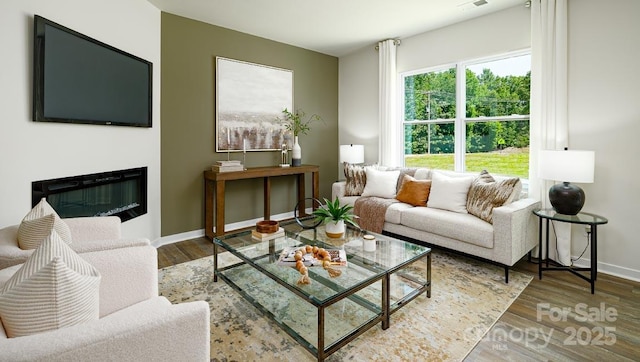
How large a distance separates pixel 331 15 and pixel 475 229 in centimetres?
277

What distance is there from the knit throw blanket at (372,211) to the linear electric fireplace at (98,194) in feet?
7.82

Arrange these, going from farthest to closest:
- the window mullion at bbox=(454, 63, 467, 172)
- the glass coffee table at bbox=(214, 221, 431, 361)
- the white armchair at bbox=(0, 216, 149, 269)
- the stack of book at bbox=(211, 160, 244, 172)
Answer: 1. the window mullion at bbox=(454, 63, 467, 172)
2. the stack of book at bbox=(211, 160, 244, 172)
3. the glass coffee table at bbox=(214, 221, 431, 361)
4. the white armchair at bbox=(0, 216, 149, 269)

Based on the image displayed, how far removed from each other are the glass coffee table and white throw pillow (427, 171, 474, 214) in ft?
2.75

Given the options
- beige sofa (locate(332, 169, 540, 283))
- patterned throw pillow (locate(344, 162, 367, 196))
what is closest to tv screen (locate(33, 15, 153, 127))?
patterned throw pillow (locate(344, 162, 367, 196))

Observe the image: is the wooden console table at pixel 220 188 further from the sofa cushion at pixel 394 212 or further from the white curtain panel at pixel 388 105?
the sofa cushion at pixel 394 212

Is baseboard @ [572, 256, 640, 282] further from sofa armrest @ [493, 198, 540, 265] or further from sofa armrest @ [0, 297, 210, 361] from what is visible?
sofa armrest @ [0, 297, 210, 361]

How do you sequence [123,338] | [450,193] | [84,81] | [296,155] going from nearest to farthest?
[123,338]
[84,81]
[450,193]
[296,155]

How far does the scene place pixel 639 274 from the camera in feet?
9.01

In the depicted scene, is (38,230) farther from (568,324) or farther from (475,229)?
(568,324)

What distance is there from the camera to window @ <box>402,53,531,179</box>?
11.6 feet

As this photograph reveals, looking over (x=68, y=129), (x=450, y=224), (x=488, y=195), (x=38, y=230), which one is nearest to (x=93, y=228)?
(x=38, y=230)

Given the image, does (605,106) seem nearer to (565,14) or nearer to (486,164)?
(565,14)

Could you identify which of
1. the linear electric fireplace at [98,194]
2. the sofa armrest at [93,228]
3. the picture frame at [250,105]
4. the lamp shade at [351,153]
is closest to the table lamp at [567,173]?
the lamp shade at [351,153]

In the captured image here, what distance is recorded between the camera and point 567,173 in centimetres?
265
